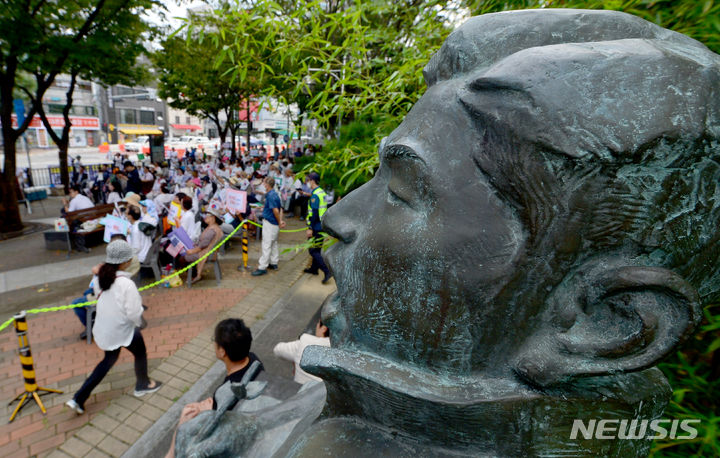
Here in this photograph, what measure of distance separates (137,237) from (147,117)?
5124cm

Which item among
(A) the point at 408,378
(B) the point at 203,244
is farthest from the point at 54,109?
(A) the point at 408,378

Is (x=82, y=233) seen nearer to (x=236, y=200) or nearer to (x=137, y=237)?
(x=137, y=237)

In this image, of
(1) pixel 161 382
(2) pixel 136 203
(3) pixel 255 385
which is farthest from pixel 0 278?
(3) pixel 255 385

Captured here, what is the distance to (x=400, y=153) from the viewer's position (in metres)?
0.99

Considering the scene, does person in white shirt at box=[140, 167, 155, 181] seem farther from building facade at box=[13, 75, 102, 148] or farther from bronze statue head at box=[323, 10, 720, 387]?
building facade at box=[13, 75, 102, 148]

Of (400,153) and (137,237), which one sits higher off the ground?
(400,153)

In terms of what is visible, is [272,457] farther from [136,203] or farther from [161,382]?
[136,203]

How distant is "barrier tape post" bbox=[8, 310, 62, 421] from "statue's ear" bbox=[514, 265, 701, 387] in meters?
4.92

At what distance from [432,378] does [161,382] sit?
16.4ft

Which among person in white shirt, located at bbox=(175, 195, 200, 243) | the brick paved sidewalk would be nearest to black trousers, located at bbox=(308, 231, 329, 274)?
the brick paved sidewalk

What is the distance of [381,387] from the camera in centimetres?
103

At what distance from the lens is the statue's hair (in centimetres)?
80

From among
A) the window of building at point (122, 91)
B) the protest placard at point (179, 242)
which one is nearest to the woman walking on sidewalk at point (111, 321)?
the protest placard at point (179, 242)

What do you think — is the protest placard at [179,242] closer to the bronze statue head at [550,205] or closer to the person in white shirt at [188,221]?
the person in white shirt at [188,221]
